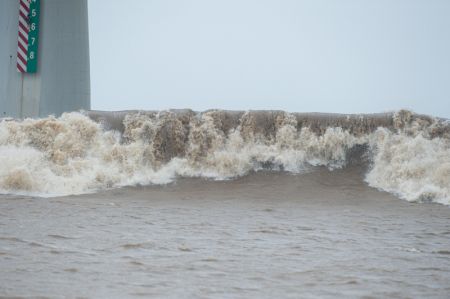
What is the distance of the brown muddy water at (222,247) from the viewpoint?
3.91 metres

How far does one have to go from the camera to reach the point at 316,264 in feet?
15.2

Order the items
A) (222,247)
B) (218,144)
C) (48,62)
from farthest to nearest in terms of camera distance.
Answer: (218,144) → (48,62) → (222,247)

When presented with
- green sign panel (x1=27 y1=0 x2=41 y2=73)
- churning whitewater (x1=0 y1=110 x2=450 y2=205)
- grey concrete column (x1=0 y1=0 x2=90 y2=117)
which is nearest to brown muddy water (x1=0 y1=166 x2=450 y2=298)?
churning whitewater (x1=0 y1=110 x2=450 y2=205)

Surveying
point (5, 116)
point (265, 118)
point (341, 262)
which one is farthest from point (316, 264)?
point (5, 116)

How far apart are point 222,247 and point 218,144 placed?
5.89 meters

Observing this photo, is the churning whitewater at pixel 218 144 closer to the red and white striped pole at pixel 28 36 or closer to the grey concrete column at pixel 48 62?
the grey concrete column at pixel 48 62

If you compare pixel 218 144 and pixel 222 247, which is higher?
pixel 218 144

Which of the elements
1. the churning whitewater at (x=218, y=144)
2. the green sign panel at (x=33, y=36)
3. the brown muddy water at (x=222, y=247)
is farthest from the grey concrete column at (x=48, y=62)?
the brown muddy water at (x=222, y=247)

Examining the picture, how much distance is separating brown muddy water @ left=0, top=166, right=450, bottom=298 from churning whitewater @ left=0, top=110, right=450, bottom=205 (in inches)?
52.5

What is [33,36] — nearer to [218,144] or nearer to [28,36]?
[28,36]

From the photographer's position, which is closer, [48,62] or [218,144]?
[48,62]

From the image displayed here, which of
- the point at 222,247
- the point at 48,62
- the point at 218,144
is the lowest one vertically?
the point at 222,247

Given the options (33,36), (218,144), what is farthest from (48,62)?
(218,144)

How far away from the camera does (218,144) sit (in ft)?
36.3
